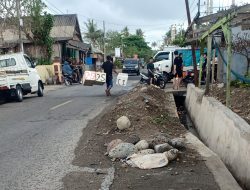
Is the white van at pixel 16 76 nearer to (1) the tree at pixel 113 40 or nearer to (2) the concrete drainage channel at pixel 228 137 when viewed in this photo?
(2) the concrete drainage channel at pixel 228 137

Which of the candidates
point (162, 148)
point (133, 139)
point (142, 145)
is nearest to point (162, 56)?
point (133, 139)

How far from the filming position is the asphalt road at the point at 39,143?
609 cm

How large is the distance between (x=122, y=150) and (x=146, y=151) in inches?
16.0

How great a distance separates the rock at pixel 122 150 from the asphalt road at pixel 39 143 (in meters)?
0.73

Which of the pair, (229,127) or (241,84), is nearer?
(229,127)

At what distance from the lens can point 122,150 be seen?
692 cm

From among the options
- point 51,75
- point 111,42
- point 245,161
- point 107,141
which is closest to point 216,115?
point 107,141

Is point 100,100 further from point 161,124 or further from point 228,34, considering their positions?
point 228,34

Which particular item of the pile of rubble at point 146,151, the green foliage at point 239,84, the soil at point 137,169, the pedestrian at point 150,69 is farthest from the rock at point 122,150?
the pedestrian at point 150,69

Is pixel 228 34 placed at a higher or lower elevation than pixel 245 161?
higher

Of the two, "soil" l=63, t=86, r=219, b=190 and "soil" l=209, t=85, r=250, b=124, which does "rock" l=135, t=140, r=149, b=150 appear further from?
"soil" l=209, t=85, r=250, b=124

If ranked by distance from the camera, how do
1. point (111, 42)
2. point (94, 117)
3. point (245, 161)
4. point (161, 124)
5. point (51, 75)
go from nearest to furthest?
point (245, 161), point (161, 124), point (94, 117), point (51, 75), point (111, 42)

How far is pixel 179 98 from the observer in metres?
19.2

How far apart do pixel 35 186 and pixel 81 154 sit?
1751 mm
